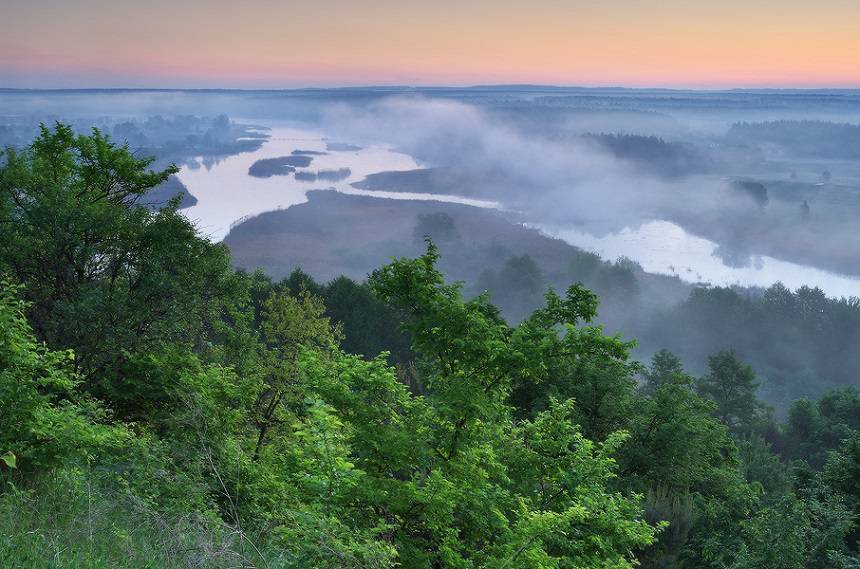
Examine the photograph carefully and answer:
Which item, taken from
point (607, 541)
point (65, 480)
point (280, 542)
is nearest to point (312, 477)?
point (280, 542)

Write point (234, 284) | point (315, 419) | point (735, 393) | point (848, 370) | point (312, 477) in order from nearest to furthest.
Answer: point (312, 477)
point (315, 419)
point (234, 284)
point (735, 393)
point (848, 370)

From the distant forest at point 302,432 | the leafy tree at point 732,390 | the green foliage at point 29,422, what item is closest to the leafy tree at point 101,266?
the distant forest at point 302,432

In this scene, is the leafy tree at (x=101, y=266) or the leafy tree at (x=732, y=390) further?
the leafy tree at (x=732, y=390)

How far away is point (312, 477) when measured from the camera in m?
8.98

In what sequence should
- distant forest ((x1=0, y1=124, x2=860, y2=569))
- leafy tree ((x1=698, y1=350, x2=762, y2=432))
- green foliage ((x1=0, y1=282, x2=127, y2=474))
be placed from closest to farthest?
distant forest ((x1=0, y1=124, x2=860, y2=569)) → green foliage ((x1=0, y1=282, x2=127, y2=474)) → leafy tree ((x1=698, y1=350, x2=762, y2=432))

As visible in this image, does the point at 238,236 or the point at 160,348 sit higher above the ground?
the point at 160,348

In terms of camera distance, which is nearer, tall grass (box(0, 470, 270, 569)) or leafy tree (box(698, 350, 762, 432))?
tall grass (box(0, 470, 270, 569))

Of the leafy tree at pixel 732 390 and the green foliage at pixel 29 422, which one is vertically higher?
the green foliage at pixel 29 422

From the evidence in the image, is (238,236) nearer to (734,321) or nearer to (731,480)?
(734,321)

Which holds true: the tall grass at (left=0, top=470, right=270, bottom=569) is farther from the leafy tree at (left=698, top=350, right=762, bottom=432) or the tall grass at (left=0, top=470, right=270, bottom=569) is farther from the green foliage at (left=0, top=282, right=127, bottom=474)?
the leafy tree at (left=698, top=350, right=762, bottom=432)

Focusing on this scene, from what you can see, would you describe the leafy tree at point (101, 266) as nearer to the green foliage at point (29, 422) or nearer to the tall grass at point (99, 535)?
the green foliage at point (29, 422)

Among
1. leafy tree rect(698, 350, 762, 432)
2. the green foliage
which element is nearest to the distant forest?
the green foliage

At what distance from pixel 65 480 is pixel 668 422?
78.1 ft

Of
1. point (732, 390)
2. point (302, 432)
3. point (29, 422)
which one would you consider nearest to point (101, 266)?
point (29, 422)
